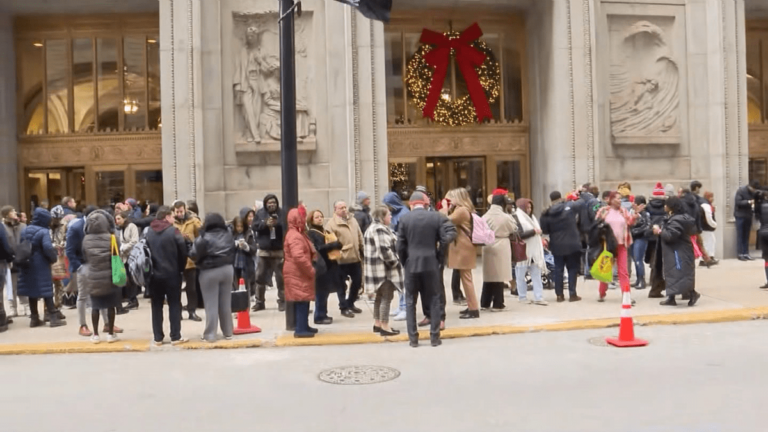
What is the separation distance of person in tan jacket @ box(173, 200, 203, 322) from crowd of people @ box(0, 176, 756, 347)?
2 cm

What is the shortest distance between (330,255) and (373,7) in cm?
352

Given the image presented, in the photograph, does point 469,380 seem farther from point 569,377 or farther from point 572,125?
point 572,125

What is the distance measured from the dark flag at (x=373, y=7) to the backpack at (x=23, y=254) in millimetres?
5944

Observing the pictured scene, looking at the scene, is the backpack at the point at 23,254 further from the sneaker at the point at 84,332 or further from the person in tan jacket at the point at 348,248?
the person in tan jacket at the point at 348,248

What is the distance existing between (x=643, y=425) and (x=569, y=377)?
1.58m

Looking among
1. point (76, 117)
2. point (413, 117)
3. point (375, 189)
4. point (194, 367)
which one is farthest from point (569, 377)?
point (76, 117)

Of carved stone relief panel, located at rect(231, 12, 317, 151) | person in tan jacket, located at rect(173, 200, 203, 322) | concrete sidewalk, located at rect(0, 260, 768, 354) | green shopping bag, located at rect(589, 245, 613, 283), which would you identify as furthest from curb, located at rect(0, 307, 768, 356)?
carved stone relief panel, located at rect(231, 12, 317, 151)

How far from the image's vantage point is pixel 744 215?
1683 cm

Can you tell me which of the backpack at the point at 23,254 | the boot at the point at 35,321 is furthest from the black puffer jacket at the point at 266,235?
the boot at the point at 35,321

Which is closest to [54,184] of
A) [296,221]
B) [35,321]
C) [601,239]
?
[35,321]

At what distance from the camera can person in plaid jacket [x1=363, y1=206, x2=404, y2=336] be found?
9398 millimetres

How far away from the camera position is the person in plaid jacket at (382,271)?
9.40 m

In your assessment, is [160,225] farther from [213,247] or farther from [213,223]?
[213,247]

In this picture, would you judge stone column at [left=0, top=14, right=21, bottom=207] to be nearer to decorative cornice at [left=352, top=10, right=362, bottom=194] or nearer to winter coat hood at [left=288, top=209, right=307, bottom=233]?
decorative cornice at [left=352, top=10, right=362, bottom=194]
